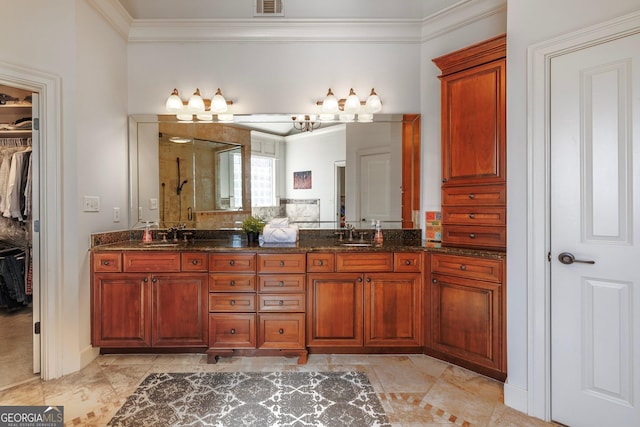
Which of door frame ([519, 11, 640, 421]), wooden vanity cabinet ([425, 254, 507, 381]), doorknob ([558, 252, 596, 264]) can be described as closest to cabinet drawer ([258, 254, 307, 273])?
wooden vanity cabinet ([425, 254, 507, 381])

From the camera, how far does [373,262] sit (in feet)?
7.59

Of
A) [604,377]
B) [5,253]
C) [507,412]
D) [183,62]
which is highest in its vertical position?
[183,62]

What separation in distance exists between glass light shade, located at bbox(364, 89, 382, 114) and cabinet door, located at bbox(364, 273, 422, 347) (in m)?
1.51

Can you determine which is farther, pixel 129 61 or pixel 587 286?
pixel 129 61

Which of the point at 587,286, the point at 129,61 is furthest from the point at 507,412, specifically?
the point at 129,61

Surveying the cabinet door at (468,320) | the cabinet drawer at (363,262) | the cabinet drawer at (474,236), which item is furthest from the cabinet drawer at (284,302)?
the cabinet drawer at (474,236)

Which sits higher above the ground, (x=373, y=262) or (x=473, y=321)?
(x=373, y=262)

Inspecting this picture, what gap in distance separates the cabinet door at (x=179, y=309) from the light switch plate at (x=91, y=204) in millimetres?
736

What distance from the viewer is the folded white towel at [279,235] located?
2568mm

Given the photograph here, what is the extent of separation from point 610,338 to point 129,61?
4.10 metres

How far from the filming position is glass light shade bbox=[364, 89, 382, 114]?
2.70 metres

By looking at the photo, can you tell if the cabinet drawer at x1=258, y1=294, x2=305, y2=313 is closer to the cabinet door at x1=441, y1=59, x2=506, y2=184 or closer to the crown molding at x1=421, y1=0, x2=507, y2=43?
the cabinet door at x1=441, y1=59, x2=506, y2=184

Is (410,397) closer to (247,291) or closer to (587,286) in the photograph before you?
(587,286)

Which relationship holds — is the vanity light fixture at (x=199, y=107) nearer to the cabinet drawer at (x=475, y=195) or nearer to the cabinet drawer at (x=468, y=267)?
the cabinet drawer at (x=475, y=195)
